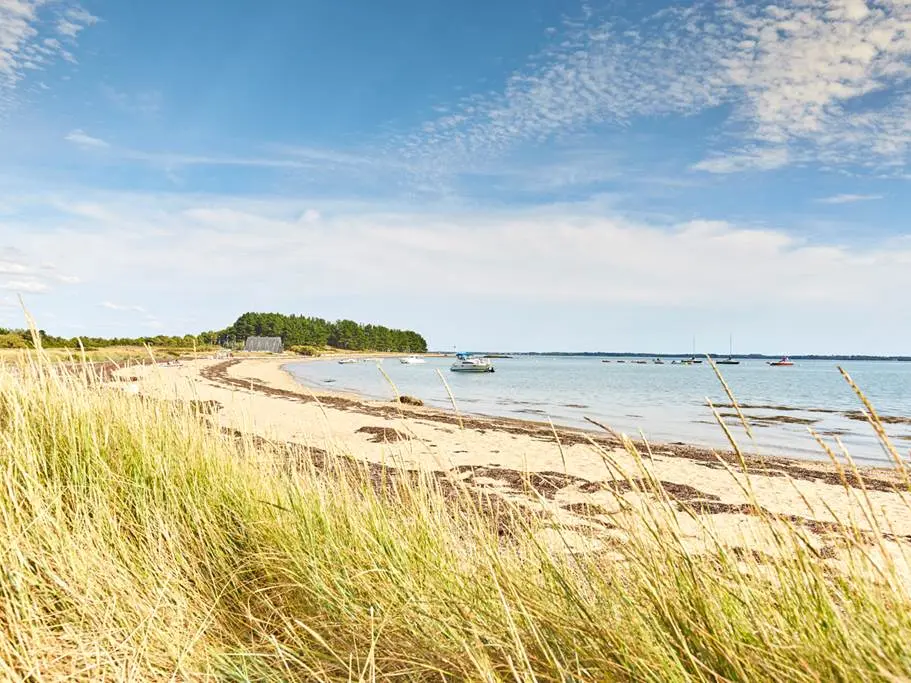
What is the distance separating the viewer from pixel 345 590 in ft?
8.86

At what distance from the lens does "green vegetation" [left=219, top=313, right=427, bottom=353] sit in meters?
138

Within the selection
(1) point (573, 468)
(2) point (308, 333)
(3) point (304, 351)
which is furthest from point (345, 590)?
(2) point (308, 333)

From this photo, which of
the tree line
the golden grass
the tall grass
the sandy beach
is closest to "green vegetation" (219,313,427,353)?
the tree line

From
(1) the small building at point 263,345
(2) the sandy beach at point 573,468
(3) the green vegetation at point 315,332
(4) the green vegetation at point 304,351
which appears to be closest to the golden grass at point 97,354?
(2) the sandy beach at point 573,468

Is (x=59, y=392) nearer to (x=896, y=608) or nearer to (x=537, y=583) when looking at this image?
(x=537, y=583)

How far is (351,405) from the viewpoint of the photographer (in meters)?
→ 24.9

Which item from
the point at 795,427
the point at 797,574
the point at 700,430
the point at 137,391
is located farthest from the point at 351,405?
the point at 797,574

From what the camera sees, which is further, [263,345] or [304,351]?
[304,351]

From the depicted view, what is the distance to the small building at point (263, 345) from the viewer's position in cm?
11562

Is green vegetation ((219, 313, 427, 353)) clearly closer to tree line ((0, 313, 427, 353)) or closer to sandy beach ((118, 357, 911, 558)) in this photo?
tree line ((0, 313, 427, 353))

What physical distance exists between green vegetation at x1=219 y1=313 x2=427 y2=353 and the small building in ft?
50.4

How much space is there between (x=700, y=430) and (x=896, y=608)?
22373 mm

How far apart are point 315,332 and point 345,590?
508 ft

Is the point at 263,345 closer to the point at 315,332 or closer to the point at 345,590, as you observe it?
the point at 315,332
